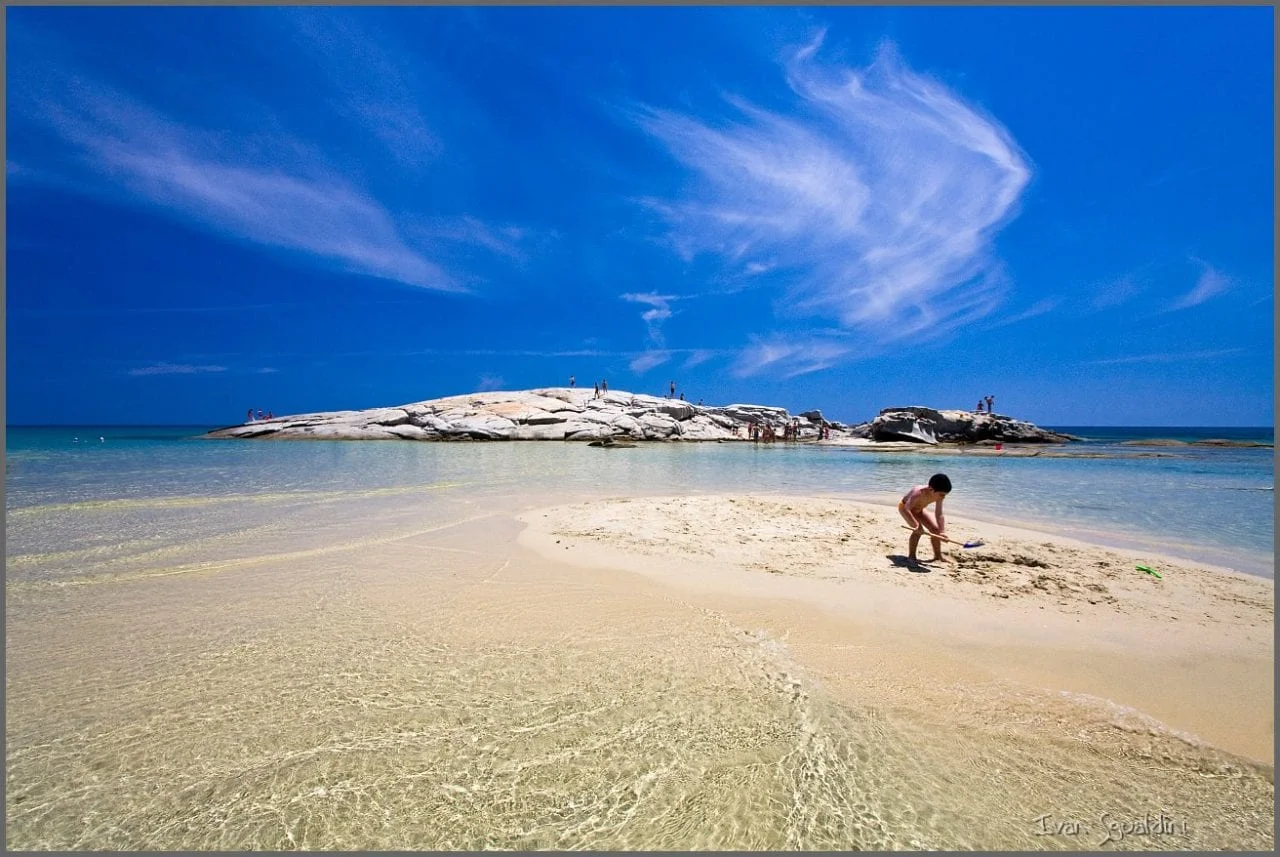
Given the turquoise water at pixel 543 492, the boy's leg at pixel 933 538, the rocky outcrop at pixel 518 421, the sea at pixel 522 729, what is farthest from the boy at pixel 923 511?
the rocky outcrop at pixel 518 421

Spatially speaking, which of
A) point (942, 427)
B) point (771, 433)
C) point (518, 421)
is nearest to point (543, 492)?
point (518, 421)

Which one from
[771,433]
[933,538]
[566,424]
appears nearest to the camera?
[933,538]

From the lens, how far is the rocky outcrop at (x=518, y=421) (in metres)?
48.9

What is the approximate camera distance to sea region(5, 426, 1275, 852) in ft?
8.82

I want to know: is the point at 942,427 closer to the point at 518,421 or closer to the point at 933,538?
the point at 518,421

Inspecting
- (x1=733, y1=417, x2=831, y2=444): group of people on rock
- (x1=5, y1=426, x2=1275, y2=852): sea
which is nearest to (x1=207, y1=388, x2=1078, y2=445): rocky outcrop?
(x1=733, y1=417, x2=831, y2=444): group of people on rock

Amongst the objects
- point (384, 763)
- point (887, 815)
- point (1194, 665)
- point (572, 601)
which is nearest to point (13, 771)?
point (384, 763)

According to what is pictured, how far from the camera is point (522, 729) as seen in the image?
3445 mm

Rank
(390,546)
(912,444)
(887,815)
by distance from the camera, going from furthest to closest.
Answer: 1. (912,444)
2. (390,546)
3. (887,815)

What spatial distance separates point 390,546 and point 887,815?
25.2 ft

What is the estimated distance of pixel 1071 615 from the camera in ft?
19.0

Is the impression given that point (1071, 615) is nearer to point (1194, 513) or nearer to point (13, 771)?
point (13, 771)

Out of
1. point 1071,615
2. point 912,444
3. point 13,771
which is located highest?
point 912,444

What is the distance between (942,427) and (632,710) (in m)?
56.9
